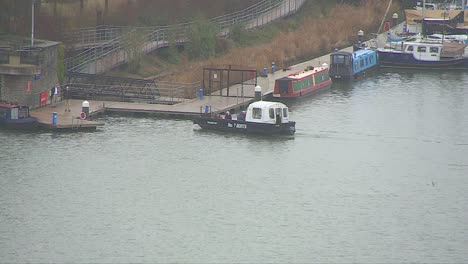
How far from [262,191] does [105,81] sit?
21028 mm

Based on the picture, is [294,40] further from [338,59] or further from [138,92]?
[138,92]

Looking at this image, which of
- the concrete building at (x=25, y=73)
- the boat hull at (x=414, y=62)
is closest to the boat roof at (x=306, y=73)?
the boat hull at (x=414, y=62)

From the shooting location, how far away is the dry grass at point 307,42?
86.7 m

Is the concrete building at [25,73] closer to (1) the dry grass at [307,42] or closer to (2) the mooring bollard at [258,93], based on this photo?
(1) the dry grass at [307,42]

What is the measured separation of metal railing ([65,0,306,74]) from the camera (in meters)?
81.9

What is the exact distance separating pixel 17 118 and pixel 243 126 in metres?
11.1

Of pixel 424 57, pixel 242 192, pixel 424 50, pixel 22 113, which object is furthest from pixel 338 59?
pixel 242 192

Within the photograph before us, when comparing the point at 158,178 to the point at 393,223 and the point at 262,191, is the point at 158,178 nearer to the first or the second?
the point at 262,191

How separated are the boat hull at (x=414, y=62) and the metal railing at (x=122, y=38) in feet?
36.3

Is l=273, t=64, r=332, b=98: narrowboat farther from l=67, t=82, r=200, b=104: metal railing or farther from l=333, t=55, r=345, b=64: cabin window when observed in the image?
l=67, t=82, r=200, b=104: metal railing

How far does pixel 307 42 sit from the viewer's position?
317ft

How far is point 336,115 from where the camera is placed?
250 ft

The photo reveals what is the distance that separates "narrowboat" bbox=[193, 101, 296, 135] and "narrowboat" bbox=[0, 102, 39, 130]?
814cm

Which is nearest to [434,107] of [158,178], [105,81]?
[105,81]
